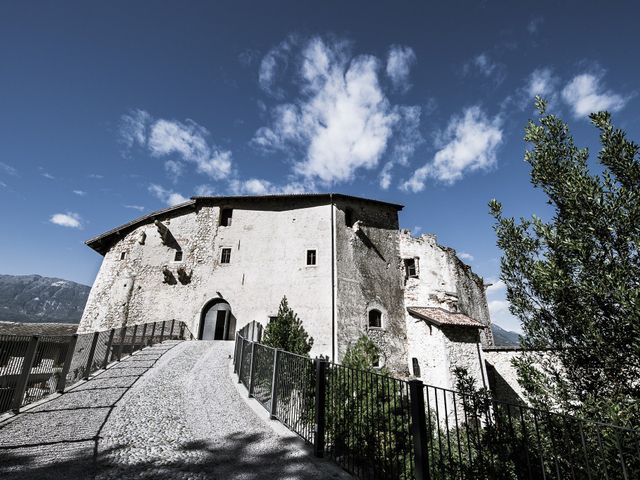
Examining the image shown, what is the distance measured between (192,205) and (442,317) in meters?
18.4

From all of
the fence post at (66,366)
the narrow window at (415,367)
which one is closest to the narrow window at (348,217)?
the narrow window at (415,367)

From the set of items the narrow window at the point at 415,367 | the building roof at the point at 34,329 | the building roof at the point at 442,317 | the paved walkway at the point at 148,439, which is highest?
the building roof at the point at 442,317

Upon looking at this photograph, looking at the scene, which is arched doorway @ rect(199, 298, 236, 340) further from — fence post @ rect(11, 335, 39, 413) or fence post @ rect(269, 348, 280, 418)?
fence post @ rect(11, 335, 39, 413)

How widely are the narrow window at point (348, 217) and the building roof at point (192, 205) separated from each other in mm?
898

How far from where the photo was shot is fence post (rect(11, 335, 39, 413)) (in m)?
6.00

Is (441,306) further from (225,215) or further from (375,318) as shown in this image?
(225,215)

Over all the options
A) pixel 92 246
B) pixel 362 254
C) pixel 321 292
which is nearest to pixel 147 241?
pixel 92 246

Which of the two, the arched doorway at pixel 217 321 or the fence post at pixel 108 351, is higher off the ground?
the arched doorway at pixel 217 321

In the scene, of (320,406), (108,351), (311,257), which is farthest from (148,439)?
(311,257)

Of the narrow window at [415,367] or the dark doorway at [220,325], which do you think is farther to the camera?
the dark doorway at [220,325]

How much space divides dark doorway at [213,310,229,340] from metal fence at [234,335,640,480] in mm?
12913

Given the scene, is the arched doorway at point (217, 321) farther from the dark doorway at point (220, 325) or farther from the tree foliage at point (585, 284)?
the tree foliage at point (585, 284)

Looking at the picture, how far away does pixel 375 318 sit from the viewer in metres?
19.3

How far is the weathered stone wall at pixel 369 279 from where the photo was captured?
60.1ft
